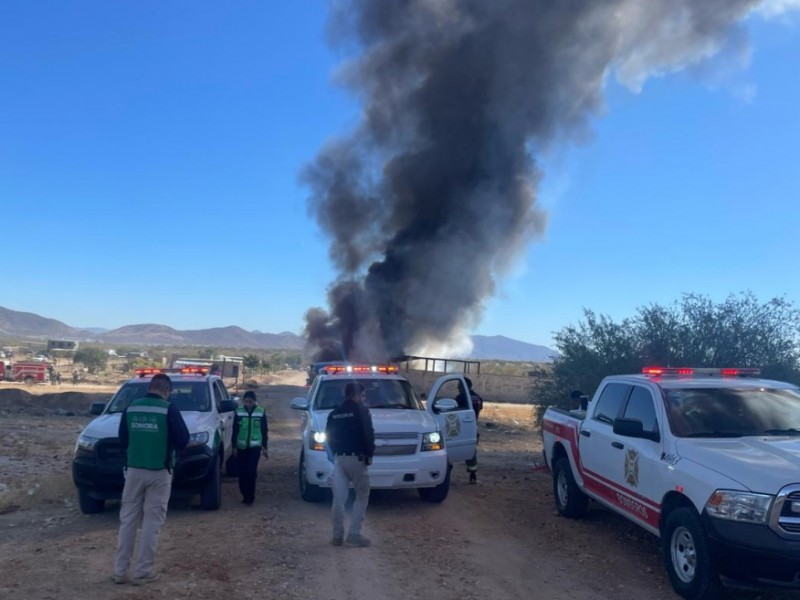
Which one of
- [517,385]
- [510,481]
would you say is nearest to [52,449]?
[510,481]

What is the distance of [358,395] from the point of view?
729 cm

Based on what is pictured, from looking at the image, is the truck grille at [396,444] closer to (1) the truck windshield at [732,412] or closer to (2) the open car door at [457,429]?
(2) the open car door at [457,429]

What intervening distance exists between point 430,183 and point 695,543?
36.7 metres

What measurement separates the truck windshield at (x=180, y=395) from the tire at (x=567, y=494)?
4.45 m

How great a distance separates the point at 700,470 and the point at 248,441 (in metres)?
5.29

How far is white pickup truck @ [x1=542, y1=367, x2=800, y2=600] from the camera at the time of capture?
504 centimetres

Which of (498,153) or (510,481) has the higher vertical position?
(498,153)

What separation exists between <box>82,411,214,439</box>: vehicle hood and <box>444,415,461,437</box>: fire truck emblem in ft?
10.6

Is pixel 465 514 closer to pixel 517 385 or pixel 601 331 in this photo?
pixel 601 331

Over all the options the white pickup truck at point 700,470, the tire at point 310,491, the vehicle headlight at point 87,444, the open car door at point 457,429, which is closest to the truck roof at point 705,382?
the white pickup truck at point 700,470

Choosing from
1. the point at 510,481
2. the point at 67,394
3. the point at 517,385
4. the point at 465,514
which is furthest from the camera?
the point at 517,385

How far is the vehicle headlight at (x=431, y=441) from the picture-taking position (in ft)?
28.8

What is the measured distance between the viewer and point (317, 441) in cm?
881

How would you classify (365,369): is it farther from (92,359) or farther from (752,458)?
(92,359)
